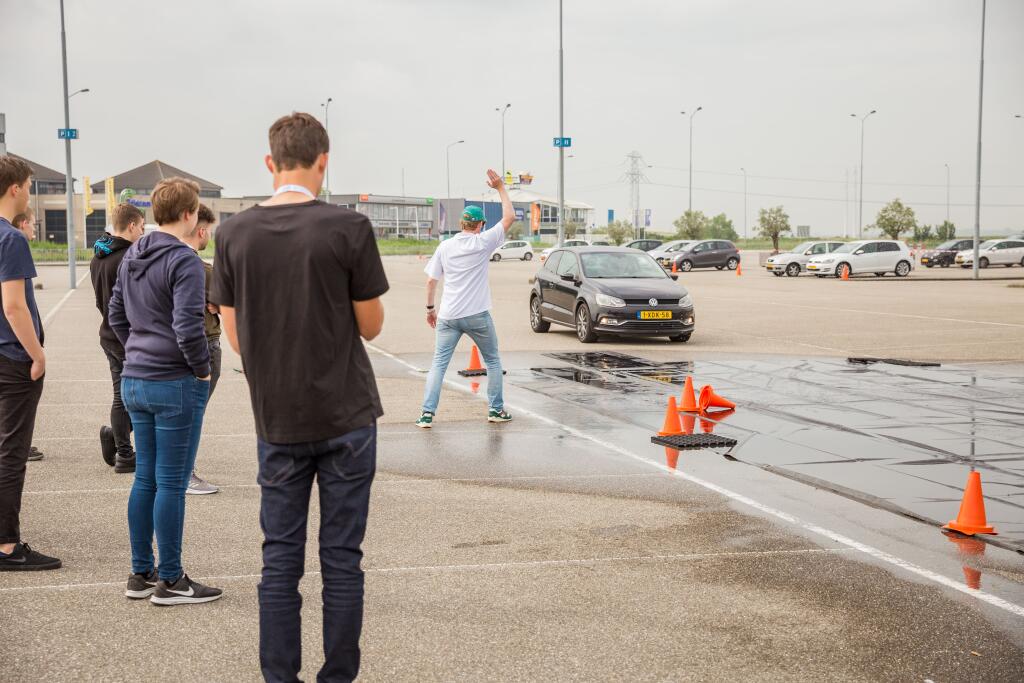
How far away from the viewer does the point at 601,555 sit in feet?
17.7

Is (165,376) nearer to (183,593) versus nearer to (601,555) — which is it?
(183,593)

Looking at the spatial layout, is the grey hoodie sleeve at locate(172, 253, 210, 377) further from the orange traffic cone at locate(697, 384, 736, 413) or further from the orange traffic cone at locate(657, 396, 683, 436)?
the orange traffic cone at locate(697, 384, 736, 413)

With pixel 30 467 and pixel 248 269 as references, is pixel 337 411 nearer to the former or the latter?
pixel 248 269

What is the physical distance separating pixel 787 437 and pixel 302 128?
637 centimetres

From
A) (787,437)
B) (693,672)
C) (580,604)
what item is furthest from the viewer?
(787,437)

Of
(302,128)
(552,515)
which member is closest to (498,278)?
(552,515)

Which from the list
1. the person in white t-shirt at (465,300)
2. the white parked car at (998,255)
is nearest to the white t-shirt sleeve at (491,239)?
the person in white t-shirt at (465,300)

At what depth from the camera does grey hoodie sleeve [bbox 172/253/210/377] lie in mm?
4391

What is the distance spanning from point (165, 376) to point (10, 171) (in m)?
1.55

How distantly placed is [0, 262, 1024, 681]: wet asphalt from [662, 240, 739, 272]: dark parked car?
41952 mm

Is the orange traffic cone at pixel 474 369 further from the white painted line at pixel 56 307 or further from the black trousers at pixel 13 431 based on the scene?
the white painted line at pixel 56 307

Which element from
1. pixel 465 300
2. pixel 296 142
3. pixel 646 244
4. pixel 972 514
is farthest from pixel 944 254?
pixel 296 142

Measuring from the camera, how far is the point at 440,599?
466 cm

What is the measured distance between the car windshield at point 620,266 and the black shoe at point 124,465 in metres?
10.5
